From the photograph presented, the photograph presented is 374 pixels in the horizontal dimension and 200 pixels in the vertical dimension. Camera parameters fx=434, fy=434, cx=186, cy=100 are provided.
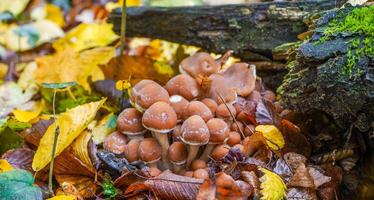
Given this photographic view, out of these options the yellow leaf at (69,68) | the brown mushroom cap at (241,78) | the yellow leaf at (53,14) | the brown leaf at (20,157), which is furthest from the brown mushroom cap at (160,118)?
the yellow leaf at (53,14)

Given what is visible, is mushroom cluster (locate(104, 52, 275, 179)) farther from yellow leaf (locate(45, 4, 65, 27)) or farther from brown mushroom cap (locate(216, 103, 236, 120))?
yellow leaf (locate(45, 4, 65, 27))

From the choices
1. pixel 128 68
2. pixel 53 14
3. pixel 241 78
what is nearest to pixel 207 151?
pixel 241 78

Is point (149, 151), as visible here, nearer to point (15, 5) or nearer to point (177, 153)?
point (177, 153)

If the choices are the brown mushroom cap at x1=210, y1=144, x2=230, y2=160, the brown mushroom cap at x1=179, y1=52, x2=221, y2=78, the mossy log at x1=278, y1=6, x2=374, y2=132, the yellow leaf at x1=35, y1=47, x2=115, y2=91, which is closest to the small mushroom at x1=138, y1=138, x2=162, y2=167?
the brown mushroom cap at x1=210, y1=144, x2=230, y2=160

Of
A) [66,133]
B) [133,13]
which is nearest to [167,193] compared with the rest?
[66,133]

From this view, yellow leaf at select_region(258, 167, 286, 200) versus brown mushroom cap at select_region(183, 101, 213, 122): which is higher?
brown mushroom cap at select_region(183, 101, 213, 122)

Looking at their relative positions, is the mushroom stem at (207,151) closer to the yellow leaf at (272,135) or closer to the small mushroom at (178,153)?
the small mushroom at (178,153)

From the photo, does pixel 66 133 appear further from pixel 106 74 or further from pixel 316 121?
pixel 316 121
